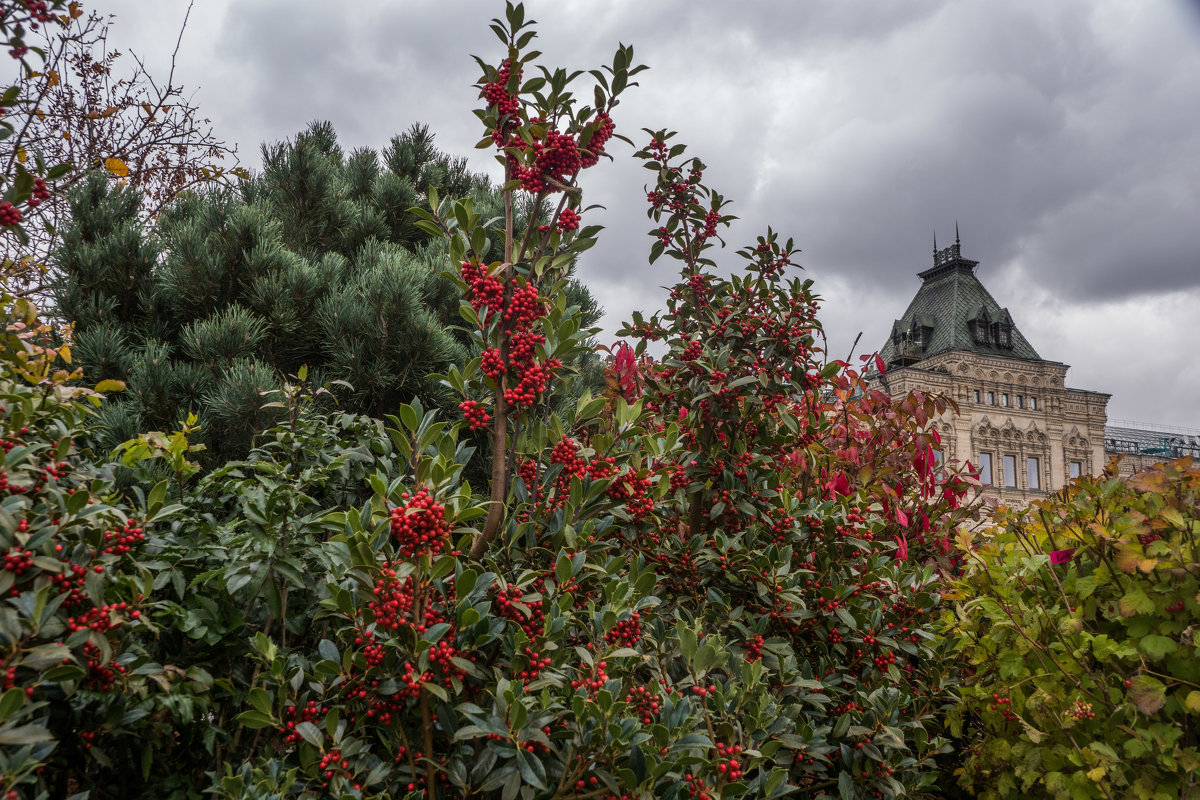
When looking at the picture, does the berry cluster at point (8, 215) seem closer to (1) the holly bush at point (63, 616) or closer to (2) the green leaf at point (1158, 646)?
(1) the holly bush at point (63, 616)

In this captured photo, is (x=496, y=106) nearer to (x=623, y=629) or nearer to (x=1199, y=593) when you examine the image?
(x=623, y=629)

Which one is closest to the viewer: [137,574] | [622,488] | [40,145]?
[137,574]

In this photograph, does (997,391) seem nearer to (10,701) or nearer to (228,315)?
(228,315)

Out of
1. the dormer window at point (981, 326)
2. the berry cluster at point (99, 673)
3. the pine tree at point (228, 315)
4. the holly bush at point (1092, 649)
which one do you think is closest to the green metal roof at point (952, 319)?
→ the dormer window at point (981, 326)

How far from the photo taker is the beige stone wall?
3303cm

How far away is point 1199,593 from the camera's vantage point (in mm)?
2051

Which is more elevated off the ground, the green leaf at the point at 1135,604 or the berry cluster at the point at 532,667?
the green leaf at the point at 1135,604

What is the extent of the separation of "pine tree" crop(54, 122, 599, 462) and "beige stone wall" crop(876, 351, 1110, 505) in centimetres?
2963

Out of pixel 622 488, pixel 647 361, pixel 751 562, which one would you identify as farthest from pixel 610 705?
pixel 647 361

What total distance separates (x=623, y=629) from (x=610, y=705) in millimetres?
267

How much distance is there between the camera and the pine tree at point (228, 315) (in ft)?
15.1

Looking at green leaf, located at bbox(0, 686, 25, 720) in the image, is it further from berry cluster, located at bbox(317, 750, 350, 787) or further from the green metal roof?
the green metal roof

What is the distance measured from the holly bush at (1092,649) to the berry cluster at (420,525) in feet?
6.05

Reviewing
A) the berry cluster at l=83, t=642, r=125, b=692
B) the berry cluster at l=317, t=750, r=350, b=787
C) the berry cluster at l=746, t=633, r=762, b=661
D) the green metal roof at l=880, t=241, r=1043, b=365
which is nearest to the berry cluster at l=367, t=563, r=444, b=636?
the berry cluster at l=317, t=750, r=350, b=787
